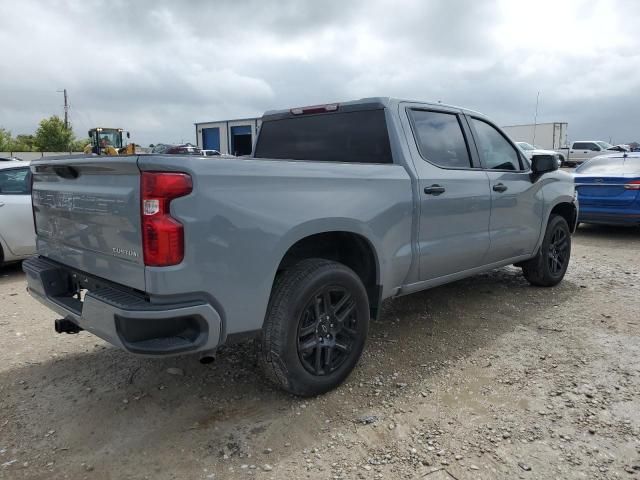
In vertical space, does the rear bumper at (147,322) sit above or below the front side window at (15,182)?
below

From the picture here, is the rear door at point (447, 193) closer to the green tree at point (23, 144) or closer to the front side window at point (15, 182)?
the front side window at point (15, 182)

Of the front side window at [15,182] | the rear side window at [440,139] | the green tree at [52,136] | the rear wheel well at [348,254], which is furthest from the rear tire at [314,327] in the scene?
the green tree at [52,136]

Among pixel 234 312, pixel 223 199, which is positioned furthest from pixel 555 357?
pixel 223 199

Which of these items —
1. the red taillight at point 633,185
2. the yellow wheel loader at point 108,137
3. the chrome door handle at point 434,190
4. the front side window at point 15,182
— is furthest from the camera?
the yellow wheel loader at point 108,137

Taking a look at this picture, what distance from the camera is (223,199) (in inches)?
99.0

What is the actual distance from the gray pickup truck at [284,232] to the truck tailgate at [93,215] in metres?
0.01

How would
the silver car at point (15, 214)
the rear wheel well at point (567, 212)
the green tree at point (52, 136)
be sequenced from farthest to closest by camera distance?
the green tree at point (52, 136) < the silver car at point (15, 214) < the rear wheel well at point (567, 212)

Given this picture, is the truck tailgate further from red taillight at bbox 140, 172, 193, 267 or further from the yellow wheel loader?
the yellow wheel loader

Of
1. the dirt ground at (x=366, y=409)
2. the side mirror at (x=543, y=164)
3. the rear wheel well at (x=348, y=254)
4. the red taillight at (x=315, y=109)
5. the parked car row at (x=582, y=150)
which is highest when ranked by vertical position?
the parked car row at (x=582, y=150)

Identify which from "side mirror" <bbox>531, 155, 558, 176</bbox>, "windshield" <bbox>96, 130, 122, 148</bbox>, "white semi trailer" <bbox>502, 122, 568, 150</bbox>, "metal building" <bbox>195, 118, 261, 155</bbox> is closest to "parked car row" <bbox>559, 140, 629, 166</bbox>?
"white semi trailer" <bbox>502, 122, 568, 150</bbox>

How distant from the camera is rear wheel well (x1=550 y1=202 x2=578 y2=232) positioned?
5703 mm

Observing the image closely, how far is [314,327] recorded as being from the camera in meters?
3.06

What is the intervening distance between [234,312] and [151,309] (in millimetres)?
425

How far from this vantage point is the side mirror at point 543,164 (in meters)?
4.86
